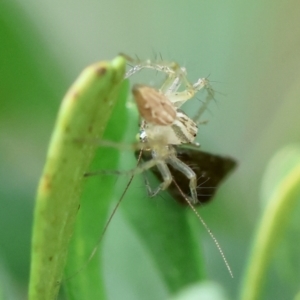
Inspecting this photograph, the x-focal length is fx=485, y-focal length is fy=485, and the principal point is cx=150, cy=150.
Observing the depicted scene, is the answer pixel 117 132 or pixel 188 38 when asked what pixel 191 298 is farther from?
pixel 188 38

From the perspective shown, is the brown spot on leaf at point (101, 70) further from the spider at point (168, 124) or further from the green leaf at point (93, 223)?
the spider at point (168, 124)

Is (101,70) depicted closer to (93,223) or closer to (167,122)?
(93,223)

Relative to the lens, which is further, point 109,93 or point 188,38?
point 188,38

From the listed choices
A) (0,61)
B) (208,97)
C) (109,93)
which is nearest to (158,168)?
(208,97)

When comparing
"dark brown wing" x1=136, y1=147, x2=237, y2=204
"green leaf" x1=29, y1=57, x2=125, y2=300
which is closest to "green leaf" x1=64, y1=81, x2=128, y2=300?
"green leaf" x1=29, y1=57, x2=125, y2=300

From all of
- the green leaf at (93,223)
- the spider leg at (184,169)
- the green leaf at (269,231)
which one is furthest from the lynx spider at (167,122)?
the green leaf at (269,231)

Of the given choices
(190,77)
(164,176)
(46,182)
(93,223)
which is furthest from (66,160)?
(190,77)
